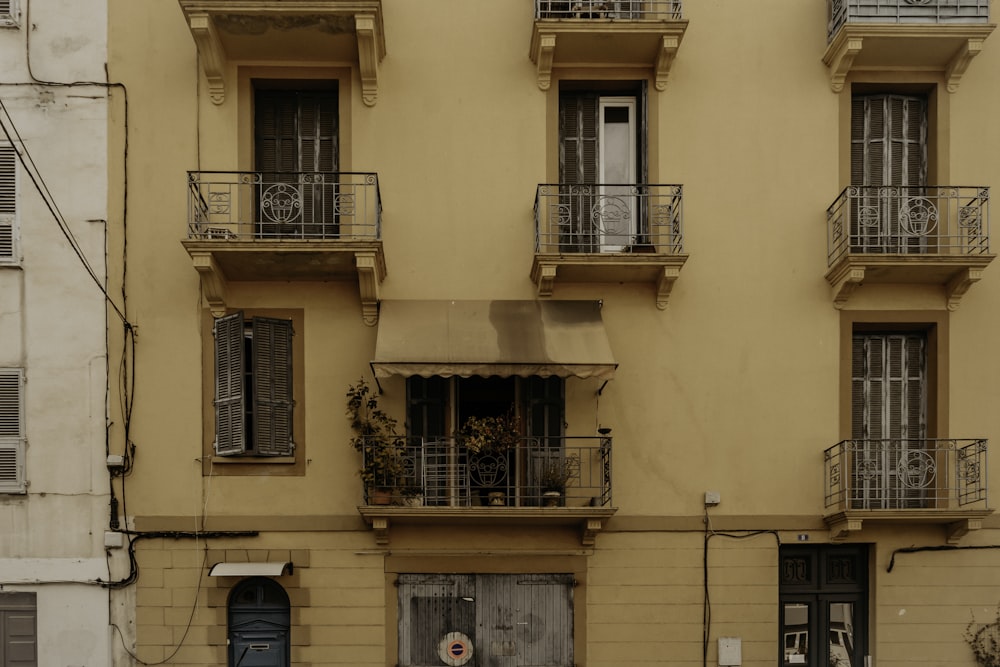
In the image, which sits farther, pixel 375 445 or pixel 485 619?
pixel 485 619

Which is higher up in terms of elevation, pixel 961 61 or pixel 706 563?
pixel 961 61

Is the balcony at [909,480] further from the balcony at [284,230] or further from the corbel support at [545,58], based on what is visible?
the balcony at [284,230]

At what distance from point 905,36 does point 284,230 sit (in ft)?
26.5

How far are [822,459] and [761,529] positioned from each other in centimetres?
116

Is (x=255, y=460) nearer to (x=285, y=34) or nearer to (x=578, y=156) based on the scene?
(x=285, y=34)

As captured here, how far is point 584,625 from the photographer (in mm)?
11805

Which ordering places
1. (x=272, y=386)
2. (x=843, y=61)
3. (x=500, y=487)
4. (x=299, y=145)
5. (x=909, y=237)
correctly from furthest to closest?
(x=299, y=145) → (x=909, y=237) → (x=843, y=61) → (x=272, y=386) → (x=500, y=487)

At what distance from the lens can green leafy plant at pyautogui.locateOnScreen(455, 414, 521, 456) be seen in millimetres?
11266

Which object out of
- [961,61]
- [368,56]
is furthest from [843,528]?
[368,56]

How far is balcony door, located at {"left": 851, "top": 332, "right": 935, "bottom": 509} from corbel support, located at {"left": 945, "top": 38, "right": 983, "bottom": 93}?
10.6 feet

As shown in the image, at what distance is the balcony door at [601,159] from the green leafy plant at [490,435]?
249 cm

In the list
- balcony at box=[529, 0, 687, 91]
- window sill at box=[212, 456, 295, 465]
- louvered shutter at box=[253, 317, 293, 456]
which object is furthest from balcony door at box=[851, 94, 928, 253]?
window sill at box=[212, 456, 295, 465]

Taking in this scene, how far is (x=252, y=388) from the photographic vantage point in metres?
11.6

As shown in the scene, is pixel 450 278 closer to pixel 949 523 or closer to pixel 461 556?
pixel 461 556
